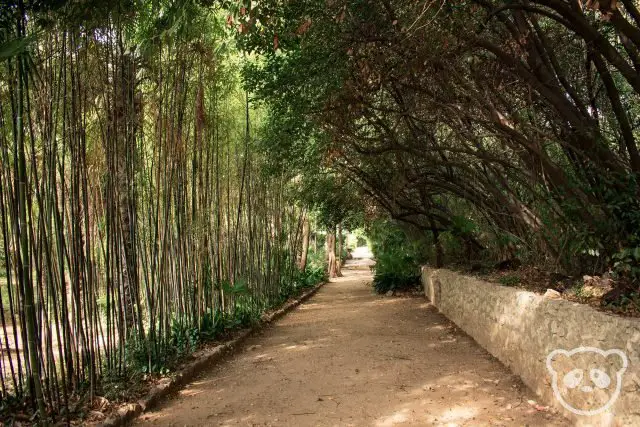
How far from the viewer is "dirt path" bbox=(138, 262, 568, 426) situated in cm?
368

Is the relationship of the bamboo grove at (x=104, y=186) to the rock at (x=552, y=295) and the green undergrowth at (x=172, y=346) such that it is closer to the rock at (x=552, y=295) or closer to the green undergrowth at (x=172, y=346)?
the green undergrowth at (x=172, y=346)

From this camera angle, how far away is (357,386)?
14.5ft

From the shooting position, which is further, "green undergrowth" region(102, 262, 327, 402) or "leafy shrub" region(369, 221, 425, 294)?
"leafy shrub" region(369, 221, 425, 294)

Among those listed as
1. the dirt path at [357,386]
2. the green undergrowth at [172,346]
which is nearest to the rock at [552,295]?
the dirt path at [357,386]

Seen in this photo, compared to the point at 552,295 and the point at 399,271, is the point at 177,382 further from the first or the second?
the point at 399,271

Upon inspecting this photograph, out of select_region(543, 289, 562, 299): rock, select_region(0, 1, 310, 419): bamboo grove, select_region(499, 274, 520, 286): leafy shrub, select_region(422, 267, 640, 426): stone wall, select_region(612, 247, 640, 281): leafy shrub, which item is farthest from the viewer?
select_region(499, 274, 520, 286): leafy shrub

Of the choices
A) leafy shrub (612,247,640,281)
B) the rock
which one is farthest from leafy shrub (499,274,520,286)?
leafy shrub (612,247,640,281)

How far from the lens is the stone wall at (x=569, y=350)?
110 inches

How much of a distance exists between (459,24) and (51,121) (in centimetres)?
319

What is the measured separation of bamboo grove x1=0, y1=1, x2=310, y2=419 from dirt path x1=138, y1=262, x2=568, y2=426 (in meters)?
0.65

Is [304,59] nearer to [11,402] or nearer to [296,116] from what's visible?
[296,116]

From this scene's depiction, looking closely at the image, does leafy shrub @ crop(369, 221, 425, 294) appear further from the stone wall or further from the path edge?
the stone wall
